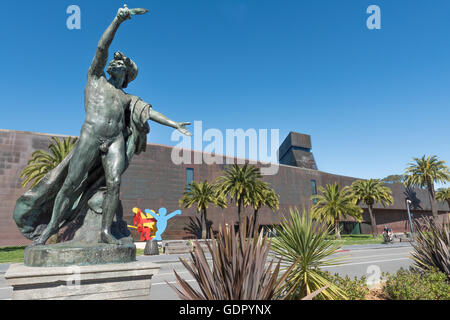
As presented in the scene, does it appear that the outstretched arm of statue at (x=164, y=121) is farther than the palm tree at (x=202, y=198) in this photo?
No

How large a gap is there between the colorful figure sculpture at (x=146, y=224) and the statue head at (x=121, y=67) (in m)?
24.7

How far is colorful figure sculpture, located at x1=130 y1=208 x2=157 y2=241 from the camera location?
27.2 m

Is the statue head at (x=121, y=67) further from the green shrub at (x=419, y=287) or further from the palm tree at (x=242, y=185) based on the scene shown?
the palm tree at (x=242, y=185)

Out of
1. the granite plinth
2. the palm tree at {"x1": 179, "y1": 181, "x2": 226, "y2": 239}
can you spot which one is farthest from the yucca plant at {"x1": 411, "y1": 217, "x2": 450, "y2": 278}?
the palm tree at {"x1": 179, "y1": 181, "x2": 226, "y2": 239}

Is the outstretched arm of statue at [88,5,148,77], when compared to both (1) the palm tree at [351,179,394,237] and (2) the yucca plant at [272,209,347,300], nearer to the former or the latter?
(2) the yucca plant at [272,209,347,300]

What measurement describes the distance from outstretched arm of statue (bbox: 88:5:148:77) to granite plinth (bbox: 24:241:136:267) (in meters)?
2.43

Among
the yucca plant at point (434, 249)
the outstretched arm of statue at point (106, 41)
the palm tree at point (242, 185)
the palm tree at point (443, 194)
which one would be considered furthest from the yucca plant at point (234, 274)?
the palm tree at point (443, 194)

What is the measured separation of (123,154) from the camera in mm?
3900

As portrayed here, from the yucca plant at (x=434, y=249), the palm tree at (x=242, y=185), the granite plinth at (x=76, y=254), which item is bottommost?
the yucca plant at (x=434, y=249)

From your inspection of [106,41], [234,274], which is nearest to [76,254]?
[234,274]

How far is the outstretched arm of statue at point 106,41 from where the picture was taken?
3.51 meters
